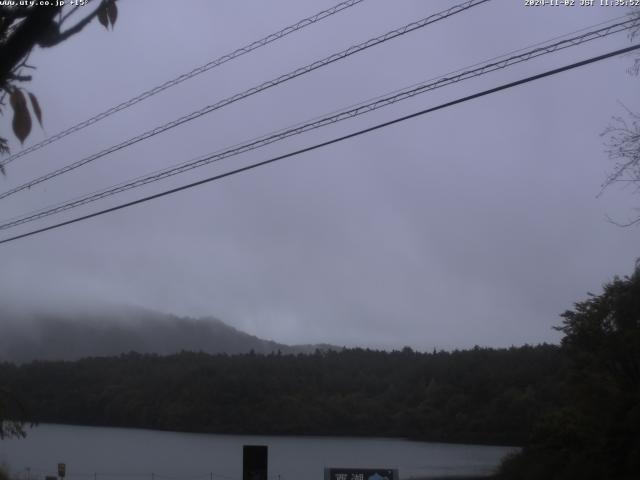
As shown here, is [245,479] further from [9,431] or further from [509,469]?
[509,469]

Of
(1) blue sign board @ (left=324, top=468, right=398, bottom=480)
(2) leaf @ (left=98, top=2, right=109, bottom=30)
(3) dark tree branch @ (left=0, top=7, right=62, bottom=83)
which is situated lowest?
(1) blue sign board @ (left=324, top=468, right=398, bottom=480)

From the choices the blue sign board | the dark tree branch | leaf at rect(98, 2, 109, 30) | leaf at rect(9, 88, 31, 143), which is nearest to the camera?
the dark tree branch

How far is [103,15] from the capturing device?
3.18 m

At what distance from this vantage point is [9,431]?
22.6 meters

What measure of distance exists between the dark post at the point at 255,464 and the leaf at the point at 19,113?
10752 mm

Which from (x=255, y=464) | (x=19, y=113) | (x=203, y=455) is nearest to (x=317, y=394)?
(x=203, y=455)

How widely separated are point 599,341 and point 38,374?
1070 inches

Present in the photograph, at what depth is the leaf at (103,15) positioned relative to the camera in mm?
3132

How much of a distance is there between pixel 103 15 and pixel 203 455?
3622 centimetres

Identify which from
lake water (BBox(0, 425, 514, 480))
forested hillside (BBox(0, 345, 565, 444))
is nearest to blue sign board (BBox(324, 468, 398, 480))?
lake water (BBox(0, 425, 514, 480))

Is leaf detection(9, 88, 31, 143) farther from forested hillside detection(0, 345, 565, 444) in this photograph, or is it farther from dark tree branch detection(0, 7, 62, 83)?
forested hillside detection(0, 345, 565, 444)

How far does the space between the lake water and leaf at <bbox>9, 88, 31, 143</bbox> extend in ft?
91.3

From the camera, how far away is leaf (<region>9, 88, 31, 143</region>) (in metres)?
2.83

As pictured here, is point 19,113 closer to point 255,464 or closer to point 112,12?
point 112,12
